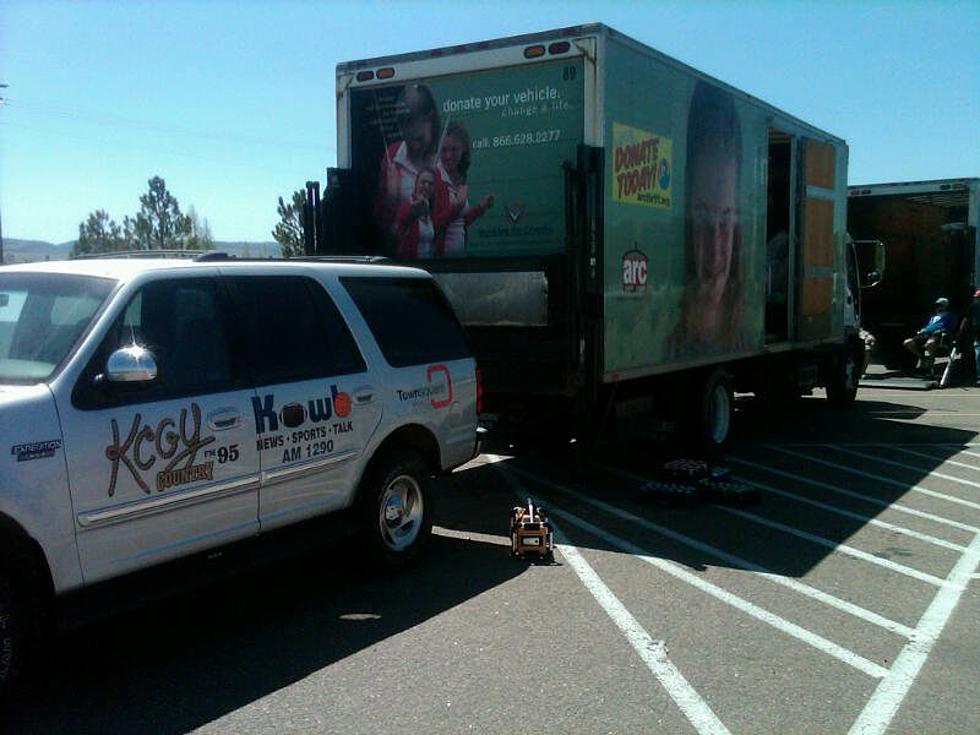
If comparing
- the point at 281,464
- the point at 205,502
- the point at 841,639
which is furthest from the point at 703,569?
the point at 205,502

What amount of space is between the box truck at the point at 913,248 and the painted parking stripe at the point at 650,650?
1474 cm

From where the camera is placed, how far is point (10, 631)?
3.85 meters

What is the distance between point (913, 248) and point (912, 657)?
16412 mm

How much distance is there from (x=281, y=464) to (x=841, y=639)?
10.1 ft

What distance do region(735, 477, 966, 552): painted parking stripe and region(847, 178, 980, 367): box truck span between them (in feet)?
38.4

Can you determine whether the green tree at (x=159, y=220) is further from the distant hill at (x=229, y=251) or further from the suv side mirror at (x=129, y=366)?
the suv side mirror at (x=129, y=366)

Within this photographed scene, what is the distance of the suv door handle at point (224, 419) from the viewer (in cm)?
461

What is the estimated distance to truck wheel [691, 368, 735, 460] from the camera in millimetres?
9805

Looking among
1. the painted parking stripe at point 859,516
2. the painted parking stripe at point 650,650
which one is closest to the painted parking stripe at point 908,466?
the painted parking stripe at point 859,516

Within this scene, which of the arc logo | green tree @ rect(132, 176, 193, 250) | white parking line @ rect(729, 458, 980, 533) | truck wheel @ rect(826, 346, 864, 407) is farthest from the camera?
green tree @ rect(132, 176, 193, 250)

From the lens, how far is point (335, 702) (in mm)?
4148

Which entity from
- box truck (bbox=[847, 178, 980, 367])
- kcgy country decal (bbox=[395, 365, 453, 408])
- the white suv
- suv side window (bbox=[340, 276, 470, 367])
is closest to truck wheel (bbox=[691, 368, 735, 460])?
suv side window (bbox=[340, 276, 470, 367])

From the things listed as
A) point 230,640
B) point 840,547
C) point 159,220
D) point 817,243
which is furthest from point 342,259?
point 159,220

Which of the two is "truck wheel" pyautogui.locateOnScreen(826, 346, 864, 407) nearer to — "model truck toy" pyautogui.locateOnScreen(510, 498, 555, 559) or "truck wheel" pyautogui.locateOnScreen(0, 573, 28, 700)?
"model truck toy" pyautogui.locateOnScreen(510, 498, 555, 559)
